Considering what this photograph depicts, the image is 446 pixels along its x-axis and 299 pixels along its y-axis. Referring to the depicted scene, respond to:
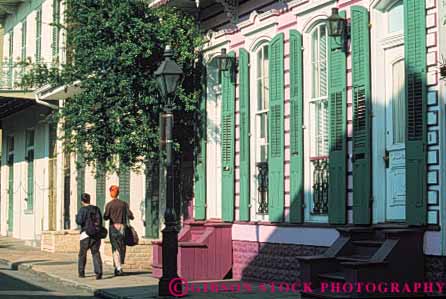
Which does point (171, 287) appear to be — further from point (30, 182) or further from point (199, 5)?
point (30, 182)

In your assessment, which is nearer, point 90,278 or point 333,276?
point 333,276

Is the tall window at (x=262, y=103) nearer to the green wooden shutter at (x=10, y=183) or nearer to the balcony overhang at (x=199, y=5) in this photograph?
the balcony overhang at (x=199, y=5)

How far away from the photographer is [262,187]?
16.3m

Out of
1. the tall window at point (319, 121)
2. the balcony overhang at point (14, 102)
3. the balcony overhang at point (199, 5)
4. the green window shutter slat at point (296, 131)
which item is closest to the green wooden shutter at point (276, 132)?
the green window shutter slat at point (296, 131)

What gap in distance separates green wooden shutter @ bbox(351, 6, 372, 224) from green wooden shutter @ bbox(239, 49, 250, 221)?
352 cm

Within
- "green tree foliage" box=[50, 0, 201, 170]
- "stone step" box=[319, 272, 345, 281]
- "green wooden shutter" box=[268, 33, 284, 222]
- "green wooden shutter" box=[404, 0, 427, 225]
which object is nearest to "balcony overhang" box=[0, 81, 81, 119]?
"green tree foliage" box=[50, 0, 201, 170]

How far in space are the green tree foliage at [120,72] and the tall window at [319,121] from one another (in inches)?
153

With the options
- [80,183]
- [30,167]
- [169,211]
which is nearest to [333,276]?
[169,211]

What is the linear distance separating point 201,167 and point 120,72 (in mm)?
2543

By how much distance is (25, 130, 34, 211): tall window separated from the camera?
30003mm

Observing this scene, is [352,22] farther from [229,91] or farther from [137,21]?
[137,21]

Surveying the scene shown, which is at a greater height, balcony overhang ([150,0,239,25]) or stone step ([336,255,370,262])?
balcony overhang ([150,0,239,25])

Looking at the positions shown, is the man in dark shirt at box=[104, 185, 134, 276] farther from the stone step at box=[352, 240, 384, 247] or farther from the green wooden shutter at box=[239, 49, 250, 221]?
the stone step at box=[352, 240, 384, 247]

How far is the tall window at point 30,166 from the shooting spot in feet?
98.4
